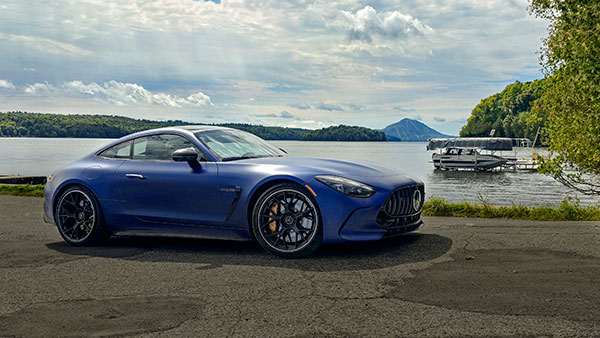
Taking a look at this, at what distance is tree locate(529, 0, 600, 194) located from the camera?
10.7 metres

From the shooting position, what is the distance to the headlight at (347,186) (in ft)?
18.1

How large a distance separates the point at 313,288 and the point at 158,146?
119 inches

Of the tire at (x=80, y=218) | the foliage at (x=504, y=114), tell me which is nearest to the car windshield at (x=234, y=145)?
the tire at (x=80, y=218)

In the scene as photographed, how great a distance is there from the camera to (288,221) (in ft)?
18.4

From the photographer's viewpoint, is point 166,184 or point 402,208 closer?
point 402,208

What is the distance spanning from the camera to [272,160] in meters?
6.11

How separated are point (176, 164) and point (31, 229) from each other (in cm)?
324

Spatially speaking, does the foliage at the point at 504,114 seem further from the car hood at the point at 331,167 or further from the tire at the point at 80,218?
the tire at the point at 80,218

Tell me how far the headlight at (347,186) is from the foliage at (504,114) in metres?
142

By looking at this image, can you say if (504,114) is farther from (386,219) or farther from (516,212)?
(386,219)

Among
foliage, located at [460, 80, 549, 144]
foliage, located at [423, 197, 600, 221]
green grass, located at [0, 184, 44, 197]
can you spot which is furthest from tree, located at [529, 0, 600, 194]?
foliage, located at [460, 80, 549, 144]

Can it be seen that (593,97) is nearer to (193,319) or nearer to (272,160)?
(272,160)

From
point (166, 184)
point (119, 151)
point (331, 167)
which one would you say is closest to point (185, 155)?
point (166, 184)

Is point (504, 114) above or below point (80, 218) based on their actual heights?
above
